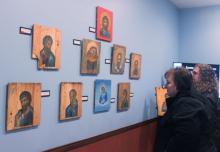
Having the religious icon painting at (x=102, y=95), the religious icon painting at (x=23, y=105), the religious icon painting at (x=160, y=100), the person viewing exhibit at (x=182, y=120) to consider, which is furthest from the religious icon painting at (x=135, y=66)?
the religious icon painting at (x=23, y=105)

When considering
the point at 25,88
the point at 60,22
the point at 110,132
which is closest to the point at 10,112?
the point at 25,88

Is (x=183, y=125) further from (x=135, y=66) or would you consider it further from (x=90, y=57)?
(x=135, y=66)

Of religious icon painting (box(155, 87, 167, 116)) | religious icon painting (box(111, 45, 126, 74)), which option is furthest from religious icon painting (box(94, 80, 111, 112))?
religious icon painting (box(155, 87, 167, 116))

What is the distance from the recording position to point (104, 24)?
9.42ft

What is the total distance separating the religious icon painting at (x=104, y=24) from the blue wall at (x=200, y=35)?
252 cm

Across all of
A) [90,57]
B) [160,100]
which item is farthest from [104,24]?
[160,100]

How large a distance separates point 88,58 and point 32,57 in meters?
0.68

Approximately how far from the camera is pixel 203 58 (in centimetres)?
499

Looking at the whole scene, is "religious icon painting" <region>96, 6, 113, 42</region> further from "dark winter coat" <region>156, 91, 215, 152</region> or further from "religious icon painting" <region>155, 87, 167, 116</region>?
"religious icon painting" <region>155, 87, 167, 116</region>

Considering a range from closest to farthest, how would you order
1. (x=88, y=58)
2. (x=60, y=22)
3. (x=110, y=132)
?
1. (x=60, y=22)
2. (x=88, y=58)
3. (x=110, y=132)

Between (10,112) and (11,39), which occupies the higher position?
(11,39)

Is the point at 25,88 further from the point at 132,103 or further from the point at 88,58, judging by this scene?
the point at 132,103

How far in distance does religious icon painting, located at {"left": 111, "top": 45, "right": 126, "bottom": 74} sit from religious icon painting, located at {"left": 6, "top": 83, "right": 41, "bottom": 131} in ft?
3.66

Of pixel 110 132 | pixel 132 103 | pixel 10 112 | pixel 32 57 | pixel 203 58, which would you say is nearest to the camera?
pixel 10 112
